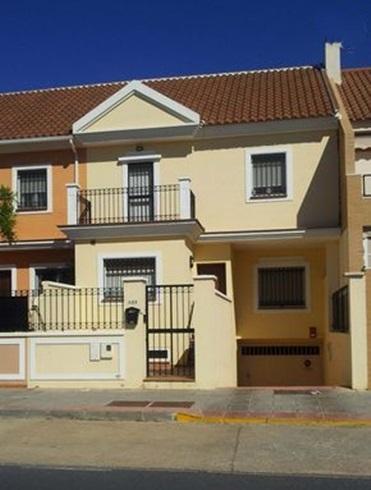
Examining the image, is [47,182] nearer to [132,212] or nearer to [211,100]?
[132,212]

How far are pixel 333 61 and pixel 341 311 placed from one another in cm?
1147

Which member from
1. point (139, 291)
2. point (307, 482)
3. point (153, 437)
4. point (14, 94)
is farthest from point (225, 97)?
point (307, 482)

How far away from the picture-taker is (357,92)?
976 inches

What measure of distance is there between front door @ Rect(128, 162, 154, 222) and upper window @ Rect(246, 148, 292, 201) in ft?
9.78

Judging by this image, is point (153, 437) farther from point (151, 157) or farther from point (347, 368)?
point (151, 157)

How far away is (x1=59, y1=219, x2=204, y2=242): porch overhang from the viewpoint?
834 inches

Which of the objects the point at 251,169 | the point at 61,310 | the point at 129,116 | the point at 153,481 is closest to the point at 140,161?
the point at 129,116

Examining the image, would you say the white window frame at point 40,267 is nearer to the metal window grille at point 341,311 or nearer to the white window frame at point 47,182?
the white window frame at point 47,182

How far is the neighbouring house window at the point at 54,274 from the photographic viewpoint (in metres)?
24.0

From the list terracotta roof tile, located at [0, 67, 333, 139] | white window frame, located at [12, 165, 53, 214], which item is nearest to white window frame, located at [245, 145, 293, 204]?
terracotta roof tile, located at [0, 67, 333, 139]

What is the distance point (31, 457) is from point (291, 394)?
259 inches

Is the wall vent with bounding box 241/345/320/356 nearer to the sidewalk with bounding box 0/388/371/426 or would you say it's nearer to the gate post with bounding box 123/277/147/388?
the sidewalk with bounding box 0/388/371/426

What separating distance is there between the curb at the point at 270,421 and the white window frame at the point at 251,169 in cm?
1170

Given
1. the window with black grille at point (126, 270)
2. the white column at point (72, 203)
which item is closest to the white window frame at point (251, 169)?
the window with black grille at point (126, 270)
